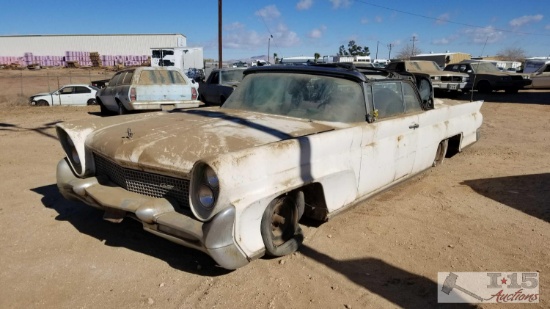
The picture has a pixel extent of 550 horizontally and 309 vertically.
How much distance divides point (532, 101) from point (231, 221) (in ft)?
56.9

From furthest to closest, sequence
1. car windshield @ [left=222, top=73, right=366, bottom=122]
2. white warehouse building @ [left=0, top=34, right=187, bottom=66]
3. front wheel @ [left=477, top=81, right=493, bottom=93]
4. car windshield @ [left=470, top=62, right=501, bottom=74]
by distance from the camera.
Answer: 1. white warehouse building @ [left=0, top=34, right=187, bottom=66]
2. car windshield @ [left=470, top=62, right=501, bottom=74]
3. front wheel @ [left=477, top=81, right=493, bottom=93]
4. car windshield @ [left=222, top=73, right=366, bottom=122]

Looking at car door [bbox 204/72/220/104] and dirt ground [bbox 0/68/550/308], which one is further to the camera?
car door [bbox 204/72/220/104]

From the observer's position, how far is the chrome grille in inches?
112

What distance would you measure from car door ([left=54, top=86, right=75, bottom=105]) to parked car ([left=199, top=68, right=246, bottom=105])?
5.82 metres

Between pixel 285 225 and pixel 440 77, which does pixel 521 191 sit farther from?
pixel 440 77

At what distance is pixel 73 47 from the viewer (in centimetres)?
6156

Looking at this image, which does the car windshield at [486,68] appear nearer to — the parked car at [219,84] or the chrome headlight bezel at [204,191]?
the parked car at [219,84]

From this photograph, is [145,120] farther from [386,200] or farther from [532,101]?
[532,101]

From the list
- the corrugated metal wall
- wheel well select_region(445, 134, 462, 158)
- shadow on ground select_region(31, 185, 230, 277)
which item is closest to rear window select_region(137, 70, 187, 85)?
shadow on ground select_region(31, 185, 230, 277)

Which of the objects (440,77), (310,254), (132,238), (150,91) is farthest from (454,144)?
(440,77)

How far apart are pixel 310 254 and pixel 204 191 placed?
1178 millimetres

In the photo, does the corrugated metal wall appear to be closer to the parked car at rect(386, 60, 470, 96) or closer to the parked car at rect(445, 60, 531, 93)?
the parked car at rect(445, 60, 531, 93)

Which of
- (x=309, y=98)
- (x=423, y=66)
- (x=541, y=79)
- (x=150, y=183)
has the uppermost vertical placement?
(x=423, y=66)

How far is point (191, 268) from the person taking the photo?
120 inches
